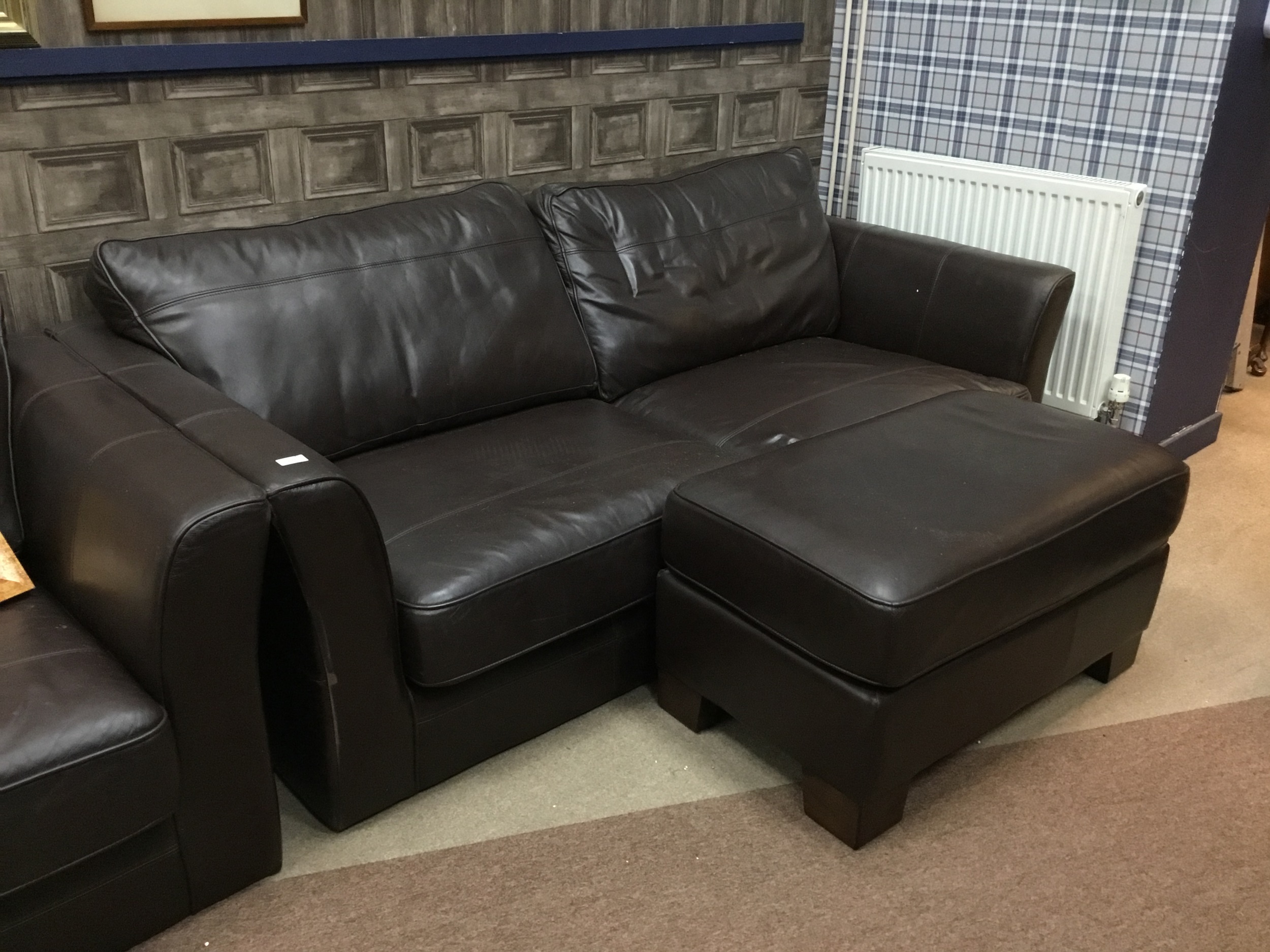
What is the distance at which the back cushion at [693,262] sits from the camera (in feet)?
7.88

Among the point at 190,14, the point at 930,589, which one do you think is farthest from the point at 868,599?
the point at 190,14

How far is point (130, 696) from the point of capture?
1400 mm

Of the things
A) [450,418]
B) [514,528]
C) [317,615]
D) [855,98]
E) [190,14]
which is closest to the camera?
[317,615]

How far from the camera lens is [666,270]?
249 centimetres

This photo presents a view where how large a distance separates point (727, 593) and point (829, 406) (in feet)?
2.11

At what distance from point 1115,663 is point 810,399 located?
76 centimetres

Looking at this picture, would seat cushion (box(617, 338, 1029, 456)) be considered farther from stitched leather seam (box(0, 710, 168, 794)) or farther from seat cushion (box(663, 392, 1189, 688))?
stitched leather seam (box(0, 710, 168, 794))

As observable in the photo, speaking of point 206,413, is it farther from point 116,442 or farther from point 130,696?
point 130,696

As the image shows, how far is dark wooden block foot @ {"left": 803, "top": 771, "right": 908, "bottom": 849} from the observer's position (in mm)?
1698

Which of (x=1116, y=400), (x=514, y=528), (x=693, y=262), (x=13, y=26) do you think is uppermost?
(x=13, y=26)

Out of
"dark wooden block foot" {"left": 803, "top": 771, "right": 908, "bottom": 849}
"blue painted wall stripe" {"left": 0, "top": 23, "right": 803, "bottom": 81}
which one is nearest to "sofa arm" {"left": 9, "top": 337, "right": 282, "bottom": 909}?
"blue painted wall stripe" {"left": 0, "top": 23, "right": 803, "bottom": 81}

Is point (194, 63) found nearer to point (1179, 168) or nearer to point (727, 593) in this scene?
point (727, 593)

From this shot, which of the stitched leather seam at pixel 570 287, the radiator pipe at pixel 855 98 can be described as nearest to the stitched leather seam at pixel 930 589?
the stitched leather seam at pixel 570 287

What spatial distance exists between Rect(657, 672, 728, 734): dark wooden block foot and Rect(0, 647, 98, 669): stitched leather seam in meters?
0.92
